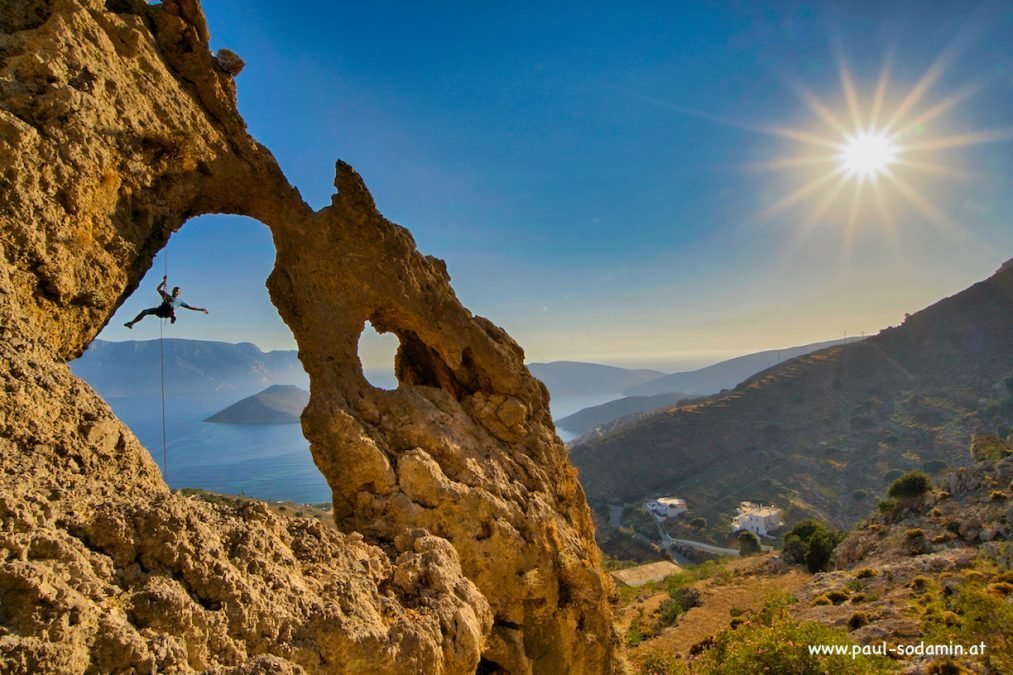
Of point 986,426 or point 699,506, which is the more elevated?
point 986,426

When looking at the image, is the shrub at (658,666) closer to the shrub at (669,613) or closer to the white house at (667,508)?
the shrub at (669,613)

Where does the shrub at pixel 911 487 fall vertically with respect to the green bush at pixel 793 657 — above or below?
below

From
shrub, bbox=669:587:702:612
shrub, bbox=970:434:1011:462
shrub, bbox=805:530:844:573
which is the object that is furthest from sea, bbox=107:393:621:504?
shrub, bbox=970:434:1011:462

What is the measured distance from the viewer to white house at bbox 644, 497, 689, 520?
238 ft

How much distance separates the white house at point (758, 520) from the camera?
64.1 metres

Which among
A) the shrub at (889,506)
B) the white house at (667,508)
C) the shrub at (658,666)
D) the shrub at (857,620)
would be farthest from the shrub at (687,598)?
the white house at (667,508)

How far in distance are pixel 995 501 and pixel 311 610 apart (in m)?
41.6

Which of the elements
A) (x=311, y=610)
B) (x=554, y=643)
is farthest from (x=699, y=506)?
(x=311, y=610)

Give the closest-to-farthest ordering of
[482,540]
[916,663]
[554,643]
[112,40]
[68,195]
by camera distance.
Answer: [68,195], [112,40], [482,540], [554,643], [916,663]

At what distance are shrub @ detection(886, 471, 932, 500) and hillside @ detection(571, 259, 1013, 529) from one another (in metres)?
28.8

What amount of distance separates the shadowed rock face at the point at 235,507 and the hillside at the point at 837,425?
71.9 m

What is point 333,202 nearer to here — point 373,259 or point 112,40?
point 373,259

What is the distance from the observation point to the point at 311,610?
449 cm

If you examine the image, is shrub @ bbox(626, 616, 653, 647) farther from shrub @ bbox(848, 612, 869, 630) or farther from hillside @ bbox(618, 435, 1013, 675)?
shrub @ bbox(848, 612, 869, 630)
